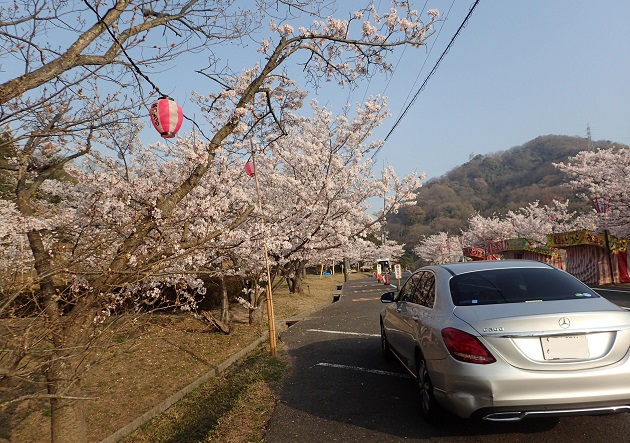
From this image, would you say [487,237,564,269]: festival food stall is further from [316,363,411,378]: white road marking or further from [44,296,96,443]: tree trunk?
[44,296,96,443]: tree trunk

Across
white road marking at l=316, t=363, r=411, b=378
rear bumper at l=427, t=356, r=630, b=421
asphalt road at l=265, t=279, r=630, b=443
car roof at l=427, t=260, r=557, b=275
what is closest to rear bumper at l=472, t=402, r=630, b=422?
rear bumper at l=427, t=356, r=630, b=421

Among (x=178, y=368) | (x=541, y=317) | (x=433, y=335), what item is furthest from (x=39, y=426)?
(x=541, y=317)

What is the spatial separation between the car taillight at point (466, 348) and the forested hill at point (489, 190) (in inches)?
2744

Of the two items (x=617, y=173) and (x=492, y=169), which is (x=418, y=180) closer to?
(x=617, y=173)

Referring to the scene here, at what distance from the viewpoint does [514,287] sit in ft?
13.1

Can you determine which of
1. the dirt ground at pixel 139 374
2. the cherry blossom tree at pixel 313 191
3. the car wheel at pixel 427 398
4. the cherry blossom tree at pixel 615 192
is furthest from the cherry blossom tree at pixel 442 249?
the car wheel at pixel 427 398

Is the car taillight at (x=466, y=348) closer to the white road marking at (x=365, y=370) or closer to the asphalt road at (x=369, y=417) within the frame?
the asphalt road at (x=369, y=417)

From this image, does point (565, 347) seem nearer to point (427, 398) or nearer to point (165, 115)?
point (427, 398)

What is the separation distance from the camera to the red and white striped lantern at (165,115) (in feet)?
19.6

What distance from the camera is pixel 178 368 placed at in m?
9.23

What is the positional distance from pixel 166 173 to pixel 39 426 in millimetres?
A: 6237

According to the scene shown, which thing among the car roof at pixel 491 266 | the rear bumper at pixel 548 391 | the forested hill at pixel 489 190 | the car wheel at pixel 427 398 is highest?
the forested hill at pixel 489 190

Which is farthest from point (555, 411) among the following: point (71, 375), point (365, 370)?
point (71, 375)

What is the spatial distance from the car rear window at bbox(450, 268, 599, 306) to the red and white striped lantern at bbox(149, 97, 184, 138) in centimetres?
446
